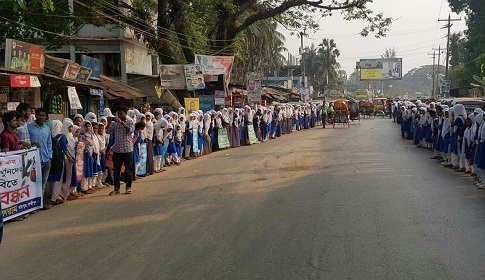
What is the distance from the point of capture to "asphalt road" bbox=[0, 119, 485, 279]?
18.1 ft

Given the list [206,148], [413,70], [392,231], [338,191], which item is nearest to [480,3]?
[206,148]

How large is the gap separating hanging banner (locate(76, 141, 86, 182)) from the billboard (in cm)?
7519

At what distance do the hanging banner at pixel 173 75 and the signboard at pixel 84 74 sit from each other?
4587 mm

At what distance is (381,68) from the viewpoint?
8194 cm

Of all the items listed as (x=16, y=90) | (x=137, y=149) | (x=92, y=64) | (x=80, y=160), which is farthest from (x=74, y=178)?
(x=92, y=64)

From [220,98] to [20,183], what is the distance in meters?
18.2

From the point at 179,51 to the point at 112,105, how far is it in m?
6.54

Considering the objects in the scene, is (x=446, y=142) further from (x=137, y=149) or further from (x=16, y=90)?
(x=16, y=90)

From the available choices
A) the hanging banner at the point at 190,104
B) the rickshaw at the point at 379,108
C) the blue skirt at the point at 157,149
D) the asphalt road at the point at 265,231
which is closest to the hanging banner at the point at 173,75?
the hanging banner at the point at 190,104

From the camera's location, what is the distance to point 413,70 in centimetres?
19712

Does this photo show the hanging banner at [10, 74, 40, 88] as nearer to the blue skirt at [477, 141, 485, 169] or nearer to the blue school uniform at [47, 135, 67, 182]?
the blue school uniform at [47, 135, 67, 182]

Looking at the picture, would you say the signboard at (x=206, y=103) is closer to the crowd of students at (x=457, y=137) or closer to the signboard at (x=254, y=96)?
the signboard at (x=254, y=96)

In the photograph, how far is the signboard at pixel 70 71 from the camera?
58.1 feet

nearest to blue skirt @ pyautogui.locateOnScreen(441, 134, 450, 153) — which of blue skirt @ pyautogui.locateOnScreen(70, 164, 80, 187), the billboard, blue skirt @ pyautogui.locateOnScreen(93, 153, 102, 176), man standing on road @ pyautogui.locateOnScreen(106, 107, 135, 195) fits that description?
man standing on road @ pyautogui.locateOnScreen(106, 107, 135, 195)
